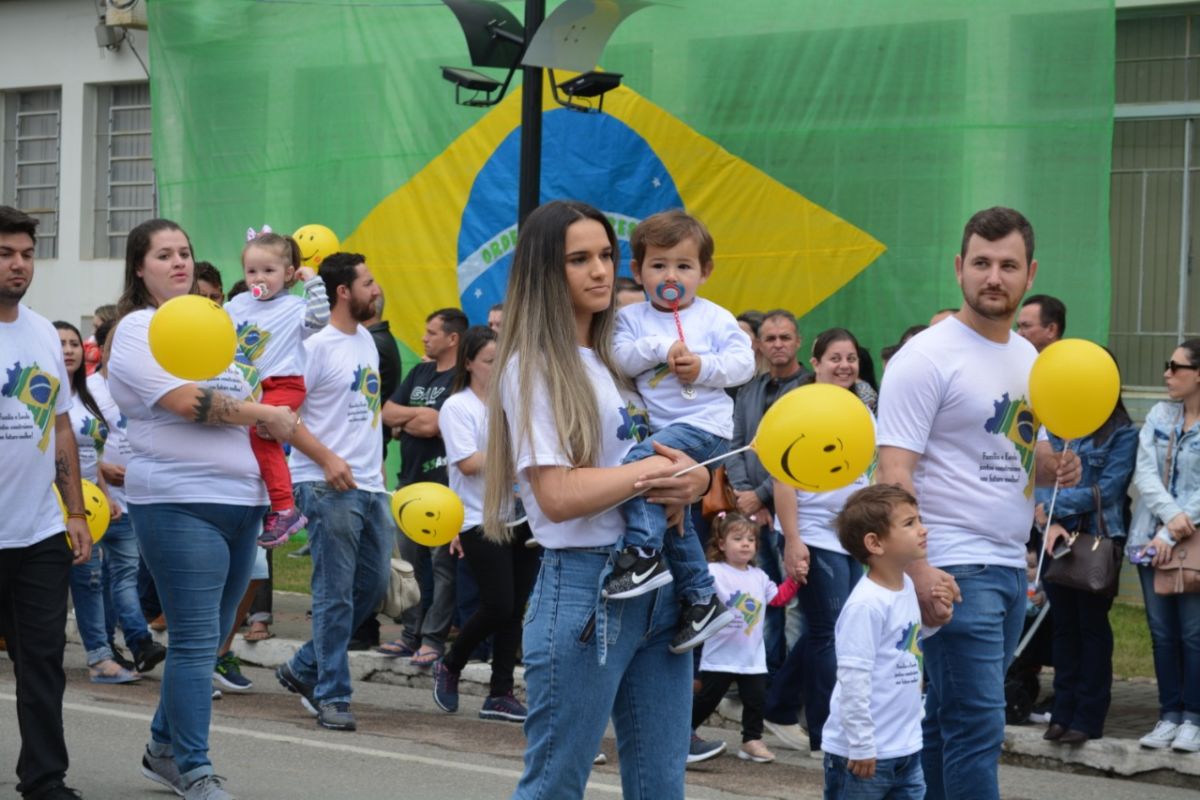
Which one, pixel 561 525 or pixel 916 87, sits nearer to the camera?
pixel 561 525

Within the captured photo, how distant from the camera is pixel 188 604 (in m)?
6.39

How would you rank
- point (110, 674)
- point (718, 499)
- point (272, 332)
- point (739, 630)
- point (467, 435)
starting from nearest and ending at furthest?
point (739, 630), point (272, 332), point (718, 499), point (467, 435), point (110, 674)

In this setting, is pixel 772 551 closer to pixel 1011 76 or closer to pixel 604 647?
pixel 1011 76

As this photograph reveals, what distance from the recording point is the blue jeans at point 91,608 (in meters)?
10.1

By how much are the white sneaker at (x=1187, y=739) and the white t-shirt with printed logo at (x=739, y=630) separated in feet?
6.13

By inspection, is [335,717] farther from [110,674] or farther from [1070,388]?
[1070,388]

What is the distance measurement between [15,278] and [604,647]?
3024mm

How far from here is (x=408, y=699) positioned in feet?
A: 32.8

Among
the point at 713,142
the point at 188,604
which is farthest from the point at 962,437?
the point at 713,142

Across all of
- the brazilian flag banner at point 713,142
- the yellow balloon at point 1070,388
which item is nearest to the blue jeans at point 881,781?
the yellow balloon at point 1070,388

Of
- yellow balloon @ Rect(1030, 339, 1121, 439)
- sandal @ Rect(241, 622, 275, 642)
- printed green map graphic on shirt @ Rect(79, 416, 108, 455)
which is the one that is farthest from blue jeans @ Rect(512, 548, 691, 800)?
sandal @ Rect(241, 622, 275, 642)

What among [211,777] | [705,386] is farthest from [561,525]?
[211,777]

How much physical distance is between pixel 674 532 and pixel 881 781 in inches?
57.3

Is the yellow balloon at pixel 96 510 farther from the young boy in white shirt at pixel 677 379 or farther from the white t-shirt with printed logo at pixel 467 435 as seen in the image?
the young boy in white shirt at pixel 677 379
